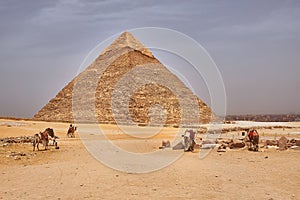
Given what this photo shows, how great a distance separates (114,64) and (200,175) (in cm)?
6909

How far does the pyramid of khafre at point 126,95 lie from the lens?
60094mm

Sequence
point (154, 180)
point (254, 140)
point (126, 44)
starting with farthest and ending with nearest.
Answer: point (126, 44) → point (254, 140) → point (154, 180)

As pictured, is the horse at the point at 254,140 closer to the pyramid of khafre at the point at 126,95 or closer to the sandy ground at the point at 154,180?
the sandy ground at the point at 154,180

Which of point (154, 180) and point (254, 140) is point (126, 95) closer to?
point (254, 140)

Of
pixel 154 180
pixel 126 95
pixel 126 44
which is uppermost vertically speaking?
pixel 126 44

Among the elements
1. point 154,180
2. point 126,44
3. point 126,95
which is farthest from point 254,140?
point 126,44

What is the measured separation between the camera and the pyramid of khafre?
60.1 metres

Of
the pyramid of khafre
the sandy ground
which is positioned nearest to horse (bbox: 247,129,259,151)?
the sandy ground

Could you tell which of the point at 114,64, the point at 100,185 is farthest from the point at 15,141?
the point at 114,64

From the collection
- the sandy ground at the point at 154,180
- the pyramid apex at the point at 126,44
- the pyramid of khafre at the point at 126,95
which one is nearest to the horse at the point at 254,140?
the sandy ground at the point at 154,180

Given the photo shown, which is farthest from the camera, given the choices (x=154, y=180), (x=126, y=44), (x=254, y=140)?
(x=126, y=44)

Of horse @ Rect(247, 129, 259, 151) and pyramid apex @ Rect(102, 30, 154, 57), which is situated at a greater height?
pyramid apex @ Rect(102, 30, 154, 57)

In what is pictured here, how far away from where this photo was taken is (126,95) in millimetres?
69000

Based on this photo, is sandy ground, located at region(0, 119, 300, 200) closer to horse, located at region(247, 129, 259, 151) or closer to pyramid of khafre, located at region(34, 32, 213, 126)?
horse, located at region(247, 129, 259, 151)
